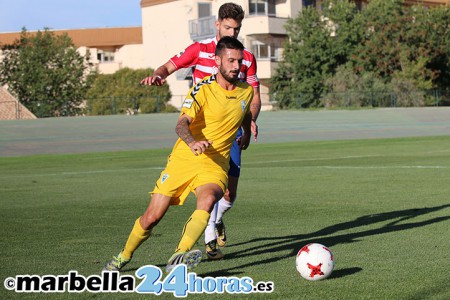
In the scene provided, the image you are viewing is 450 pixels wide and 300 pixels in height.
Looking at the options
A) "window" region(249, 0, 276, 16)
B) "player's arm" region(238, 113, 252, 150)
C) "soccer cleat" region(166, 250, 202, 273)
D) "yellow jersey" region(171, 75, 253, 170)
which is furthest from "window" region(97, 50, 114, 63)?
"soccer cleat" region(166, 250, 202, 273)

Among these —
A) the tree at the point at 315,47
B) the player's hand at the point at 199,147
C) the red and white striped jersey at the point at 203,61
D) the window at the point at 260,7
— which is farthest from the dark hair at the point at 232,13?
the window at the point at 260,7

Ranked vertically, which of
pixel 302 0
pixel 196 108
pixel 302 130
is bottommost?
pixel 302 130

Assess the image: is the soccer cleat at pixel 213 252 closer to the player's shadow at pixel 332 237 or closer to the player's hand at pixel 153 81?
the player's shadow at pixel 332 237

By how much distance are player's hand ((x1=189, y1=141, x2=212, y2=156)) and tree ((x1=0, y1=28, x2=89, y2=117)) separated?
2681 inches

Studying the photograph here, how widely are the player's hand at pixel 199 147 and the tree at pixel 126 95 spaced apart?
2066 inches

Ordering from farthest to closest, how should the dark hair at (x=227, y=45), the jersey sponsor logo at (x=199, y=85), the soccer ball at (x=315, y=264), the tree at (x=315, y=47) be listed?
the tree at (x=315, y=47), the jersey sponsor logo at (x=199, y=85), the dark hair at (x=227, y=45), the soccer ball at (x=315, y=264)

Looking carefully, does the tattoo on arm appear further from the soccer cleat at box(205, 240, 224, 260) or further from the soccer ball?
the soccer cleat at box(205, 240, 224, 260)

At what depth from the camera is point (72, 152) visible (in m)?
30.2

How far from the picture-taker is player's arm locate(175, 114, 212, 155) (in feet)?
22.7

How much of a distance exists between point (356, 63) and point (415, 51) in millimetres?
5033

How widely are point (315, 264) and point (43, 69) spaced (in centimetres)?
6993

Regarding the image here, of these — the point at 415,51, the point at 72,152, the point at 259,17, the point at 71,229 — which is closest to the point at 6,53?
the point at 259,17

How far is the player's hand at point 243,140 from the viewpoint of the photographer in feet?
27.9

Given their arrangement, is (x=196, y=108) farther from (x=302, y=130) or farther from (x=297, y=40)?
(x=297, y=40)
